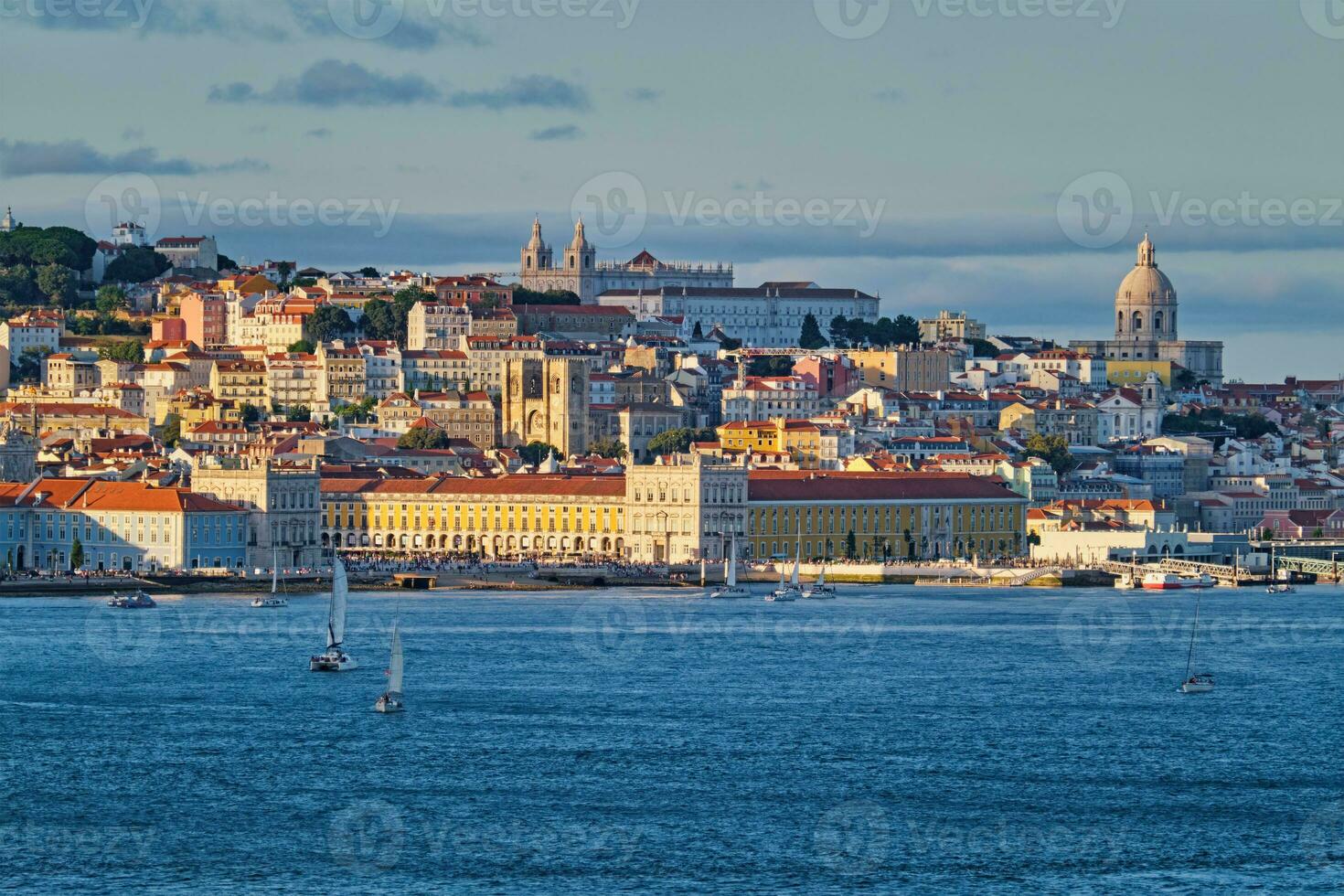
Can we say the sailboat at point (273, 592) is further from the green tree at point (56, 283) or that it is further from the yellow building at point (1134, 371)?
the yellow building at point (1134, 371)

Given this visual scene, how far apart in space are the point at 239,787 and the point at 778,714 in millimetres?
7359

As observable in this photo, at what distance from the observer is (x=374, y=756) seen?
28438 mm

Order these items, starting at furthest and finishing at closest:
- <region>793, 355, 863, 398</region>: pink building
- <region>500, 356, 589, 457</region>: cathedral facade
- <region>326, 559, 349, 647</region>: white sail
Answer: <region>793, 355, 863, 398</region>: pink building
<region>500, 356, 589, 457</region>: cathedral facade
<region>326, 559, 349, 647</region>: white sail

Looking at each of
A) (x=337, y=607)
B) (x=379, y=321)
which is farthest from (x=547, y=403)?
(x=337, y=607)

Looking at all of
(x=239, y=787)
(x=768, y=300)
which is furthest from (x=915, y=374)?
(x=239, y=787)

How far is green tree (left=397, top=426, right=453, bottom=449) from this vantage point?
7606 centimetres

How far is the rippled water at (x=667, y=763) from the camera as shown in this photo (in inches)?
914

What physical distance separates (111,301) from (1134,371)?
110 feet

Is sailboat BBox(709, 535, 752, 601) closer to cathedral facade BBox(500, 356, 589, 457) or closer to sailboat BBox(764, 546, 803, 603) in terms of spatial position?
sailboat BBox(764, 546, 803, 603)

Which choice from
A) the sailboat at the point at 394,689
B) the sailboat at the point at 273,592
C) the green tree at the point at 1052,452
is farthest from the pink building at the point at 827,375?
the sailboat at the point at 394,689

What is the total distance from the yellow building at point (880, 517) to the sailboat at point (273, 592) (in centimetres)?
1014

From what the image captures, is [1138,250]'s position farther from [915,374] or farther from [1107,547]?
[1107,547]

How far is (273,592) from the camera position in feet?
170

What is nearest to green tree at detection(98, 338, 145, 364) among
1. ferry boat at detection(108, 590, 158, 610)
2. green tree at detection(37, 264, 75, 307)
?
green tree at detection(37, 264, 75, 307)
